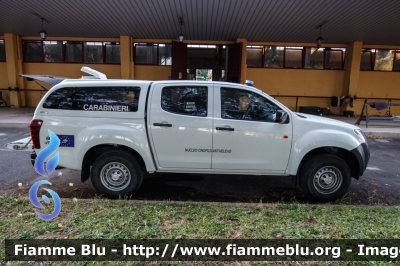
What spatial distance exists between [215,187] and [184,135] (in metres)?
1.36

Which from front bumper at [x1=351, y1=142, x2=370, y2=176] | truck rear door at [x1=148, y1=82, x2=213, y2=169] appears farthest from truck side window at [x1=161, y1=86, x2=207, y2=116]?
front bumper at [x1=351, y1=142, x2=370, y2=176]

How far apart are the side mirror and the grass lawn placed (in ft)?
4.21

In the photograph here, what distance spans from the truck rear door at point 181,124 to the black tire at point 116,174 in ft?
1.41

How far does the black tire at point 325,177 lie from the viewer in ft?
13.7

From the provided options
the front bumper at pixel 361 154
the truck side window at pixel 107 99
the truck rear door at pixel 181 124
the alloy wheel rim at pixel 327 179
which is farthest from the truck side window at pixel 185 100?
the front bumper at pixel 361 154

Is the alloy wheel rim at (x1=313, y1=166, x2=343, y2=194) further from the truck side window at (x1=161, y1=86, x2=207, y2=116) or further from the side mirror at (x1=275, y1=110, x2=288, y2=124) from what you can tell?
the truck side window at (x1=161, y1=86, x2=207, y2=116)

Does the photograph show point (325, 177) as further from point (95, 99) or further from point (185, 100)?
point (95, 99)

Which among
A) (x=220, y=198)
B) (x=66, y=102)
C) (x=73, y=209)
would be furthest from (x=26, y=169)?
(x=220, y=198)

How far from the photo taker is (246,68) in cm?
1512

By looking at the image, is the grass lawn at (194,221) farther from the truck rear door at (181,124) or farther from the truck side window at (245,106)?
the truck side window at (245,106)

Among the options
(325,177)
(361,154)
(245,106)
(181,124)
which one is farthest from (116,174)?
(361,154)

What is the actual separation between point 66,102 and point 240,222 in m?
3.20

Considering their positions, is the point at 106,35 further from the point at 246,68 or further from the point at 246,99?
the point at 246,99

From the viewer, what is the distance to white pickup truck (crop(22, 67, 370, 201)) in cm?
413
